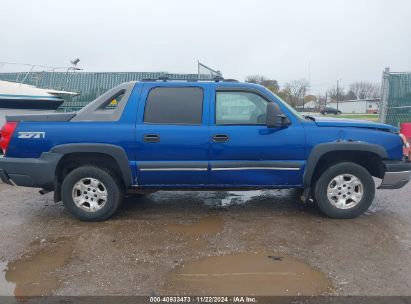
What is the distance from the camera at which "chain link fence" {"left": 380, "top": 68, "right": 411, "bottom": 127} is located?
1173cm

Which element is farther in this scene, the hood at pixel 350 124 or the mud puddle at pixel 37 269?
the hood at pixel 350 124

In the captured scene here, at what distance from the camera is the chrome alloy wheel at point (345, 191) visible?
207 inches

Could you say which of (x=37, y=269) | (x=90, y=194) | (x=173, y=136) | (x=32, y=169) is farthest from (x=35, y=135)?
(x=37, y=269)

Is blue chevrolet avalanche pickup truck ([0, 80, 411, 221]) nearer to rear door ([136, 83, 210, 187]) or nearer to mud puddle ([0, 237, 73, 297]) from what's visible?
rear door ([136, 83, 210, 187])

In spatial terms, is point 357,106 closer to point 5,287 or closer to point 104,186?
point 104,186

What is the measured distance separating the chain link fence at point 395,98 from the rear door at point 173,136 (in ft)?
27.1

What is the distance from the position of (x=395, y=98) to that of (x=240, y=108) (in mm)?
8443

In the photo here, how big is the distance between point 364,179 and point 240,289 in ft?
8.57

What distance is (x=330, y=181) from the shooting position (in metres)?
5.23

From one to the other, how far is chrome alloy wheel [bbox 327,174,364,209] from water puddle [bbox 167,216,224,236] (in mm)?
1462

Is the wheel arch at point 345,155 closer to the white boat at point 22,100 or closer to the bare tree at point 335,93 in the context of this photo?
the white boat at point 22,100

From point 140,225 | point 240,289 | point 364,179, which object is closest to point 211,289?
point 240,289

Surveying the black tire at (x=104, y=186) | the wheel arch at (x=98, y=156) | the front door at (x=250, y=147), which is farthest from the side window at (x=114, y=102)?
the front door at (x=250, y=147)

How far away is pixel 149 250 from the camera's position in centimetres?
435
